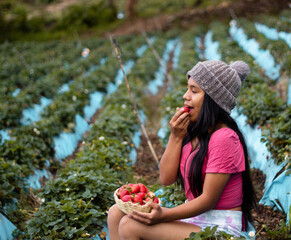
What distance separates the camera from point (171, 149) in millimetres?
2203

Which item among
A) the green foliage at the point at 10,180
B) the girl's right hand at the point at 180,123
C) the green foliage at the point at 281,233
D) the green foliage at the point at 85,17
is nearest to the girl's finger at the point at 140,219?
the girl's right hand at the point at 180,123

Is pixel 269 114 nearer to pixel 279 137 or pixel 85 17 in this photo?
pixel 279 137

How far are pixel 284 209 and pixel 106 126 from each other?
314 centimetres

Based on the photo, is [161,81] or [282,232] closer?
[282,232]

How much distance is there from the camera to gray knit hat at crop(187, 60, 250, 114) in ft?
6.53

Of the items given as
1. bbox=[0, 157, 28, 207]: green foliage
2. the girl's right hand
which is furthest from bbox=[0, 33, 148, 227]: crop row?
the girl's right hand

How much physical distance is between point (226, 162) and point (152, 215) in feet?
1.80

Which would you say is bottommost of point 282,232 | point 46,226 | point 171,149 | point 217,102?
point 282,232

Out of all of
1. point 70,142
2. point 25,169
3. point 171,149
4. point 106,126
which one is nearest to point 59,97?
point 70,142

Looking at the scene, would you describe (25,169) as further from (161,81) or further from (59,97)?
(161,81)

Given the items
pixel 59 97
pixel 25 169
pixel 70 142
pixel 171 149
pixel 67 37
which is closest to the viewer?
pixel 171 149

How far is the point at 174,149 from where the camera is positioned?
86.4 inches

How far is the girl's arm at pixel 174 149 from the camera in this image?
2.12 metres

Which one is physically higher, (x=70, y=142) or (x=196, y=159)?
(x=196, y=159)
